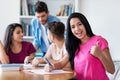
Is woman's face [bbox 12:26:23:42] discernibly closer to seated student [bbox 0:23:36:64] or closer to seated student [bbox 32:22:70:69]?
seated student [bbox 0:23:36:64]

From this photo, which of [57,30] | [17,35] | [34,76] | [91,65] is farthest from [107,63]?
[17,35]

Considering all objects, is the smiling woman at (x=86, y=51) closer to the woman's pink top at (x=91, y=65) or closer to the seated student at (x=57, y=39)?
the woman's pink top at (x=91, y=65)

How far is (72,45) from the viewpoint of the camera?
7.13ft

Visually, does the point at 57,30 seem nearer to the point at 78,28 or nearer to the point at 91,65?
the point at 78,28

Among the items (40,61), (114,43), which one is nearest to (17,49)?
(40,61)

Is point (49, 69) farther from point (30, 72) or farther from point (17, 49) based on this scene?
point (17, 49)

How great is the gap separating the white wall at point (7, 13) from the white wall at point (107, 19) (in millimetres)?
1102

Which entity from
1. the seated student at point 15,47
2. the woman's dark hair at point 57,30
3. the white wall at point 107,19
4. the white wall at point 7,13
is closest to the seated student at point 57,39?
the woman's dark hair at point 57,30

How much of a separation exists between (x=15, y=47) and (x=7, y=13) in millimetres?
1445

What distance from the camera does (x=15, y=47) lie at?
9.48 ft

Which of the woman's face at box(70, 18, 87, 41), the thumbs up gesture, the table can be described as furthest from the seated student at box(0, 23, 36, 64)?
the thumbs up gesture

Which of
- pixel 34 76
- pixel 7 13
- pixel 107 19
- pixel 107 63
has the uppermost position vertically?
pixel 7 13

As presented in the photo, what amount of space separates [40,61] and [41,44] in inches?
32.2

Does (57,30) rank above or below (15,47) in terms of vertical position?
above
